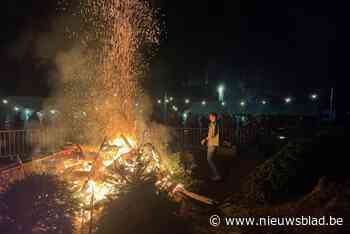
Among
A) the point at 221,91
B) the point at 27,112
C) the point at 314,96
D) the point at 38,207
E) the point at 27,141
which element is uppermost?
the point at 221,91

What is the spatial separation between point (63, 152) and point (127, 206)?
4.56 metres

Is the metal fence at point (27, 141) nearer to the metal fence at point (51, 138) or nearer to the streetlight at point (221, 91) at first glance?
the metal fence at point (51, 138)

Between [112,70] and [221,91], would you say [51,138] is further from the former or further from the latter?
[221,91]

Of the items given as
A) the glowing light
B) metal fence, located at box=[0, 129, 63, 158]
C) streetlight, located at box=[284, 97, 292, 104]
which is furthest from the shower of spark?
streetlight, located at box=[284, 97, 292, 104]

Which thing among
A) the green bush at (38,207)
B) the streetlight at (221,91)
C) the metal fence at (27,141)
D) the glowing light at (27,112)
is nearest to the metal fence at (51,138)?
the metal fence at (27,141)

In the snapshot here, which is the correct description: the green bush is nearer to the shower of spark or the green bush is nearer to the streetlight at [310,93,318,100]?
the shower of spark

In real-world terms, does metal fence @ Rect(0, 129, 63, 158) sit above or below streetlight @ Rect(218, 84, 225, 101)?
below

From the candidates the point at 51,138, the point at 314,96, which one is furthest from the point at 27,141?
the point at 314,96

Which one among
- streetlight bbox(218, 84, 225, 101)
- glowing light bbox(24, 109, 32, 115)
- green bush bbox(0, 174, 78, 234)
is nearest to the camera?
green bush bbox(0, 174, 78, 234)

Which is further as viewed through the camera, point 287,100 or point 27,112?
point 287,100

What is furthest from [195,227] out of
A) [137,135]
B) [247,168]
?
[137,135]

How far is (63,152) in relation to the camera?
843cm

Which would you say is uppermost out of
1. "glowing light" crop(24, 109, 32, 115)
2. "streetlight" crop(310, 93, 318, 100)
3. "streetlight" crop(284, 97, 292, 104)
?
"streetlight" crop(310, 93, 318, 100)

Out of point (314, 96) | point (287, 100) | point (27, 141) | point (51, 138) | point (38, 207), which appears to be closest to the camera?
point (38, 207)
